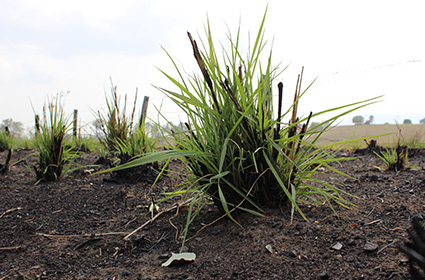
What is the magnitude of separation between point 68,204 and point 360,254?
209 cm

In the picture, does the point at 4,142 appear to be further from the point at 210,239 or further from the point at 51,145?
the point at 210,239

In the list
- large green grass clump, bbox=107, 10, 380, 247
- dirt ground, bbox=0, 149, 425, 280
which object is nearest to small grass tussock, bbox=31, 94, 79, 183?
dirt ground, bbox=0, 149, 425, 280

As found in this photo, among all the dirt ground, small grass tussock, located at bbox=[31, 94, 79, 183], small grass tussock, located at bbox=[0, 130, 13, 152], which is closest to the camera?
the dirt ground

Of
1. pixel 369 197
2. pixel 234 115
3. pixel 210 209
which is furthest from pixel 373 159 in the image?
pixel 234 115

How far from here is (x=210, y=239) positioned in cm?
157

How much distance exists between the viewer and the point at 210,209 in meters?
1.94

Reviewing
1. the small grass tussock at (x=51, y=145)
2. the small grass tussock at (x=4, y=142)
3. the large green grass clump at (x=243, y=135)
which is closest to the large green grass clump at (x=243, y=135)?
the large green grass clump at (x=243, y=135)

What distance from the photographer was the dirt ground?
1.24 m

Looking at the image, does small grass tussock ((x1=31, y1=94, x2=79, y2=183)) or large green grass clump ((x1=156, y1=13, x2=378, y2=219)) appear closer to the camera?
large green grass clump ((x1=156, y1=13, x2=378, y2=219))

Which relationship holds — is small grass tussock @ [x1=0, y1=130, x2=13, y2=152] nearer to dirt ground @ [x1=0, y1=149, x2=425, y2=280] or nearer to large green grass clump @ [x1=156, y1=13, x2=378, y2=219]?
dirt ground @ [x1=0, y1=149, x2=425, y2=280]

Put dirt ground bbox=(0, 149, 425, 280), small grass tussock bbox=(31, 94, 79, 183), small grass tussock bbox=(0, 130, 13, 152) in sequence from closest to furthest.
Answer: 1. dirt ground bbox=(0, 149, 425, 280)
2. small grass tussock bbox=(31, 94, 79, 183)
3. small grass tussock bbox=(0, 130, 13, 152)

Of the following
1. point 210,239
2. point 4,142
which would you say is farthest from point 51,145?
point 4,142

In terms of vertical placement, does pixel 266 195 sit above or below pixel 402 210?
above

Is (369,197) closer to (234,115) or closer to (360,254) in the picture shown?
(360,254)
